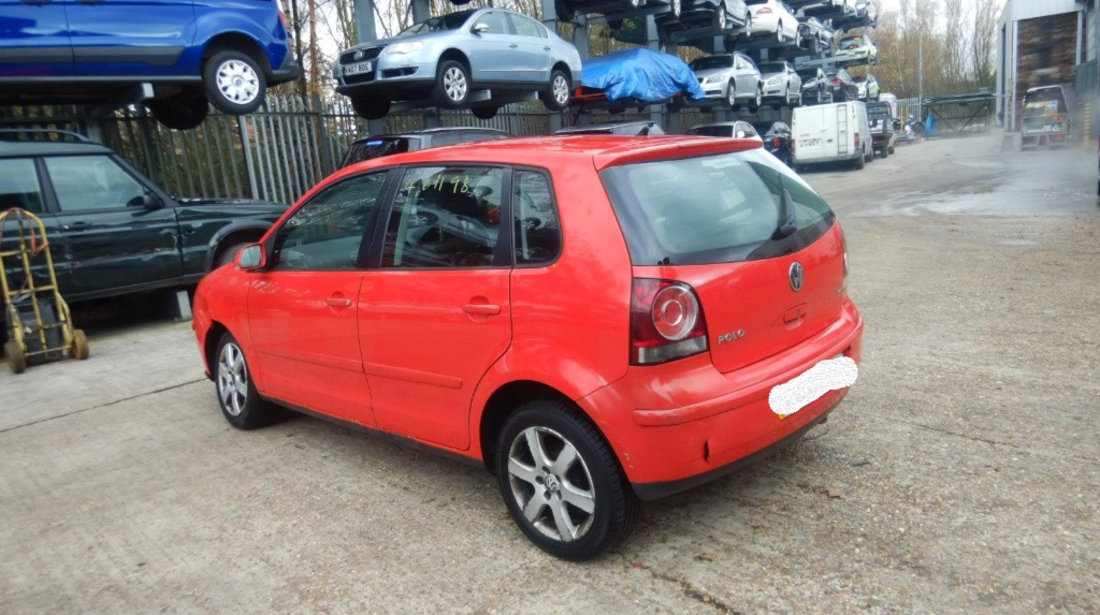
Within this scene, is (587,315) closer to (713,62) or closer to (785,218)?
(785,218)

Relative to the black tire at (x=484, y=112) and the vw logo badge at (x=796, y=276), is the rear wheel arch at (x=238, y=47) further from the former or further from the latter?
the vw logo badge at (x=796, y=276)

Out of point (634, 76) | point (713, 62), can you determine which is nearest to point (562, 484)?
point (634, 76)

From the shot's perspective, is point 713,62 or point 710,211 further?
point 713,62

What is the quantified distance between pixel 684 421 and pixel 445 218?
142 centimetres

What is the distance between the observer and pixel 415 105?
1347 cm

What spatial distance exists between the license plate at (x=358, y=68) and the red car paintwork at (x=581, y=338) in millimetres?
8322

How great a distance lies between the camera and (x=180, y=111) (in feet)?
35.1

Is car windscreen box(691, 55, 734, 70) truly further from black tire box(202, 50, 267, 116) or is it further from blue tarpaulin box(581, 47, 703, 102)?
black tire box(202, 50, 267, 116)

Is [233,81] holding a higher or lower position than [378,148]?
higher

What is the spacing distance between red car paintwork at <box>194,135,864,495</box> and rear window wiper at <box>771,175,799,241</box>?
0.39ft

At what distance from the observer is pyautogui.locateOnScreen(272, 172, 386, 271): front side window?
3869 mm

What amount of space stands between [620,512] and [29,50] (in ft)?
26.4

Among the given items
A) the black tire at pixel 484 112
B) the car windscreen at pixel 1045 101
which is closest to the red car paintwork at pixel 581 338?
the black tire at pixel 484 112

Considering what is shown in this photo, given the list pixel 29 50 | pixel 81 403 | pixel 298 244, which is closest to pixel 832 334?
pixel 298 244
